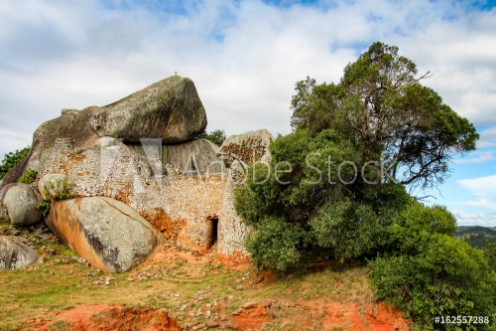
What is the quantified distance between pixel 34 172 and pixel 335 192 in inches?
515

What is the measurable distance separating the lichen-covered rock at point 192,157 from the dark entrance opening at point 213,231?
264 inches

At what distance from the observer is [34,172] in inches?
682

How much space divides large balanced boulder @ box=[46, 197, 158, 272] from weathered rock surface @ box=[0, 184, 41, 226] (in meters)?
1.06

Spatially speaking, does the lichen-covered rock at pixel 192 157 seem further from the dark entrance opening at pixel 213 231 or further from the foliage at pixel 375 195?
the foliage at pixel 375 195

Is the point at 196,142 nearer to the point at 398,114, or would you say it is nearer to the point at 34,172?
the point at 34,172

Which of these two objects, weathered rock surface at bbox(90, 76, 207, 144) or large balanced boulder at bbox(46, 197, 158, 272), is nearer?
large balanced boulder at bbox(46, 197, 158, 272)

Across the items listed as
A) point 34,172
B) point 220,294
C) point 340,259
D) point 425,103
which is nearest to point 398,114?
point 425,103

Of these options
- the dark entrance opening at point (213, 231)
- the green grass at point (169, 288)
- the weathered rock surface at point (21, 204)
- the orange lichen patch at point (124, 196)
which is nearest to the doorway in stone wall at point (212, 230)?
the dark entrance opening at point (213, 231)

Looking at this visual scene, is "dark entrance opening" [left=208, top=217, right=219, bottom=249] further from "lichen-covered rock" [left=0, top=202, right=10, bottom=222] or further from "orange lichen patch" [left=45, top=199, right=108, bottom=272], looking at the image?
"lichen-covered rock" [left=0, top=202, right=10, bottom=222]

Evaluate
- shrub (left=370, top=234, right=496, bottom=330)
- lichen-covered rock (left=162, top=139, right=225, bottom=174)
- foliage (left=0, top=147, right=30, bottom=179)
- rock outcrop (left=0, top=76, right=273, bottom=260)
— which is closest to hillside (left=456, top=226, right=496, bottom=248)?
shrub (left=370, top=234, right=496, bottom=330)

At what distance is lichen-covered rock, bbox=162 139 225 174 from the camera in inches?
896

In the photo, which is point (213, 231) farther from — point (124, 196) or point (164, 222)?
point (124, 196)

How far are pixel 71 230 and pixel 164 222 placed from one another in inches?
135

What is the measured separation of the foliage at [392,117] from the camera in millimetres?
13922
